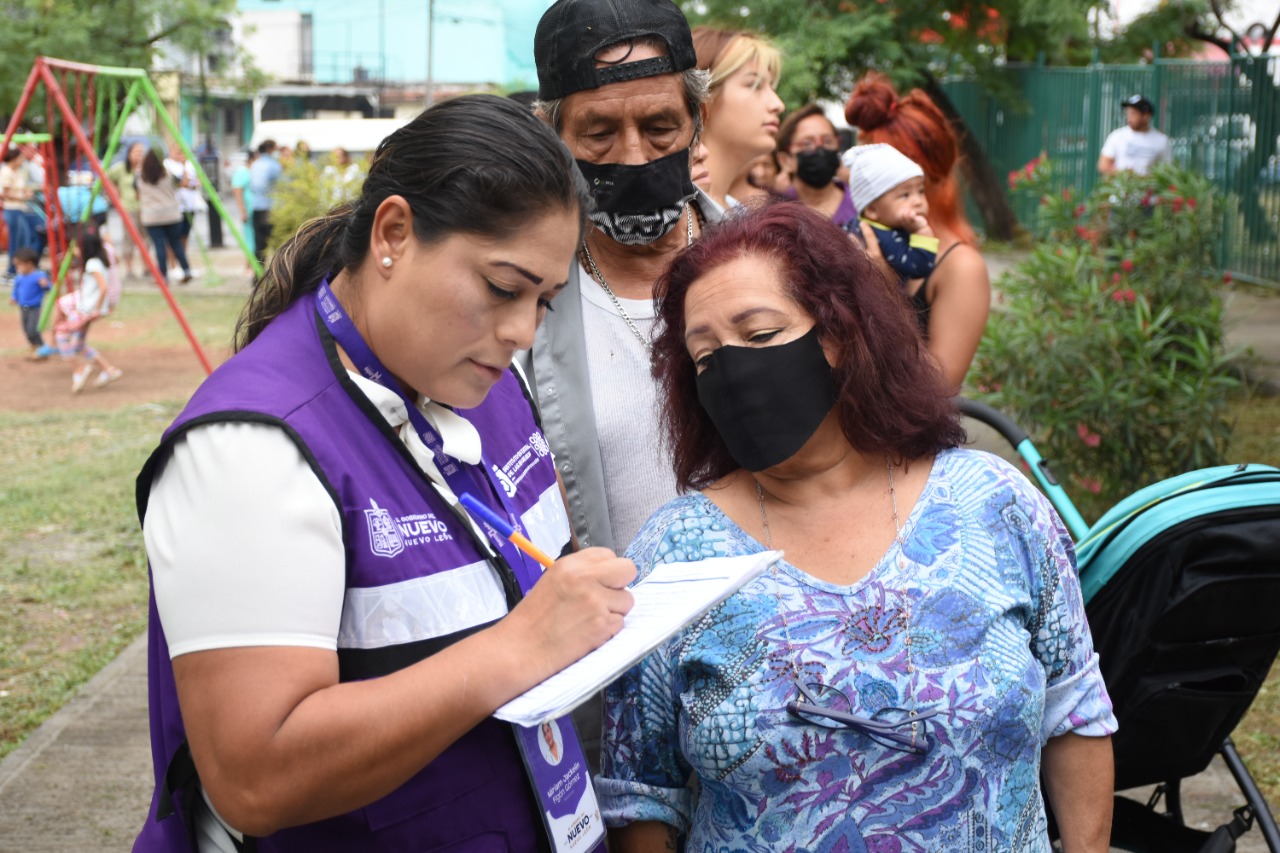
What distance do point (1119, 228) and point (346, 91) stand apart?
42817mm

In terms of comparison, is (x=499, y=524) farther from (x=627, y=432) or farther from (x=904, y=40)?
(x=904, y=40)

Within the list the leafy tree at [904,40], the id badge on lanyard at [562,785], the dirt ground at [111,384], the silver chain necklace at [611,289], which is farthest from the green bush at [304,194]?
the id badge on lanyard at [562,785]

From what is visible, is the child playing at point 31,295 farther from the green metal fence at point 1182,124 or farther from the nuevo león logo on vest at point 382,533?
the nuevo león logo on vest at point 382,533

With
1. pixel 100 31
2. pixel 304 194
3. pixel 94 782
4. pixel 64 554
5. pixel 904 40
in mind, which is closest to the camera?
pixel 94 782

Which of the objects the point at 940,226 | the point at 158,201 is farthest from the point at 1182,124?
the point at 940,226

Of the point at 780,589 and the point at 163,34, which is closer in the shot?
the point at 780,589

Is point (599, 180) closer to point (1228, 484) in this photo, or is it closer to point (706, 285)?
point (706, 285)

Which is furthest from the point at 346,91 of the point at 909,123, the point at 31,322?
the point at 909,123

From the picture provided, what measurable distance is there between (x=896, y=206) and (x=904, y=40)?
57.7 ft

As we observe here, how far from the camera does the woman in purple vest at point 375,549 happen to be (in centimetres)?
142

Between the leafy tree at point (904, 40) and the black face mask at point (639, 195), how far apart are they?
54.6 feet

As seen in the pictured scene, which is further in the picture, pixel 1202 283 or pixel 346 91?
pixel 346 91

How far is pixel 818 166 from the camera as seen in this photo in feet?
19.0

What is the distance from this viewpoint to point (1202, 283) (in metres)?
6.69
